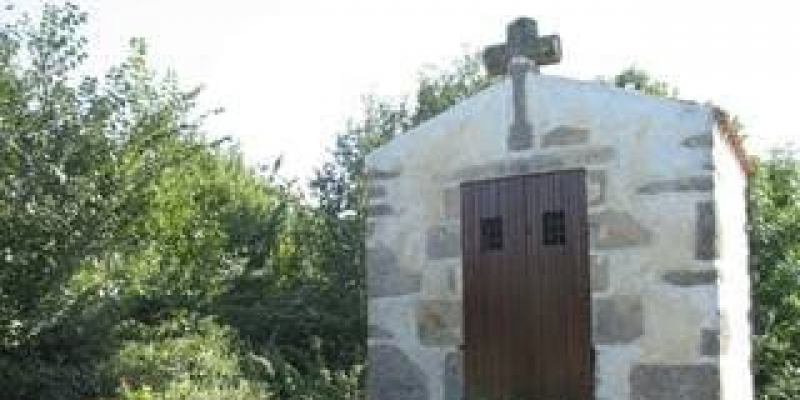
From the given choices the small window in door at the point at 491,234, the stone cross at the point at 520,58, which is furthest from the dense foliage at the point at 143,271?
the stone cross at the point at 520,58

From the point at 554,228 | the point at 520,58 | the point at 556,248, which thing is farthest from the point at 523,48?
the point at 556,248

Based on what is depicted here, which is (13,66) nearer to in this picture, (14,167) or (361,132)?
(14,167)

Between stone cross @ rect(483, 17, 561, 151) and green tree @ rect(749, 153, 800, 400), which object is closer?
stone cross @ rect(483, 17, 561, 151)

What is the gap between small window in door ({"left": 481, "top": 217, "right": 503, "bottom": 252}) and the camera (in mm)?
7262

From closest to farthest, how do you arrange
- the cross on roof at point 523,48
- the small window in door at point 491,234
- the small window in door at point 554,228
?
the small window in door at point 554,228, the small window in door at point 491,234, the cross on roof at point 523,48

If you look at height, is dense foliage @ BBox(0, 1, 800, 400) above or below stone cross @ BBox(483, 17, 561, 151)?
below

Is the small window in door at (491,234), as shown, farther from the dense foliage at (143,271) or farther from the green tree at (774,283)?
the green tree at (774,283)

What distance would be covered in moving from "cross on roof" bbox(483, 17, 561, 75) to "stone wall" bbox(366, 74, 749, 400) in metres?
0.25

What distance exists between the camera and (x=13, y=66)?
8.40m

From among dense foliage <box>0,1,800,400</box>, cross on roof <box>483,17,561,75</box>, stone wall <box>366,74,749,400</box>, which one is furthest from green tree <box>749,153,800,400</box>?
cross on roof <box>483,17,561,75</box>

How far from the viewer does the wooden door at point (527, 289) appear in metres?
6.89

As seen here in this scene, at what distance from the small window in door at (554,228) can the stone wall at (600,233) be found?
0.78 feet

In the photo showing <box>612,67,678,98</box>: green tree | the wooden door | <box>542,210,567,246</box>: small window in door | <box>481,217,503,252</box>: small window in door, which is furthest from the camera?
<box>612,67,678,98</box>: green tree

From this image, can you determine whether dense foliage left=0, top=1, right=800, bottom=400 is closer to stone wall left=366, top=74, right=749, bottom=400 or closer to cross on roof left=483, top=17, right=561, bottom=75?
stone wall left=366, top=74, right=749, bottom=400
